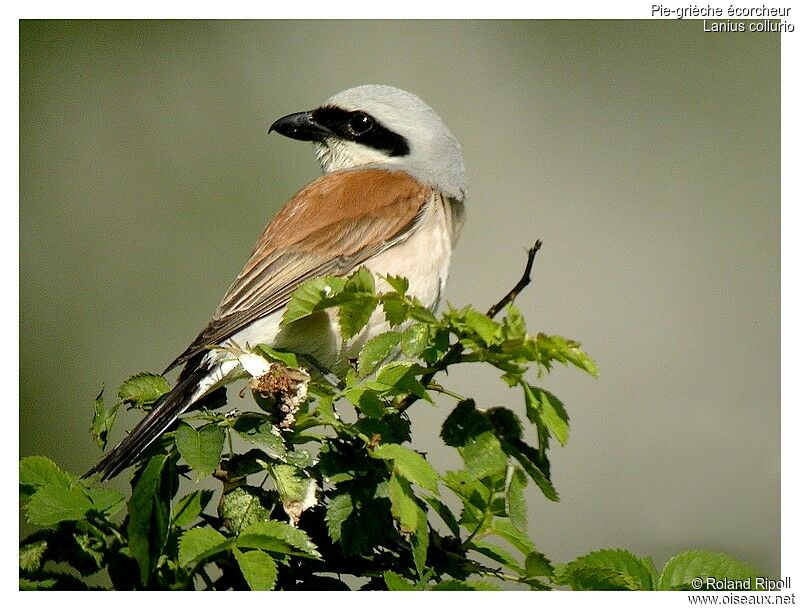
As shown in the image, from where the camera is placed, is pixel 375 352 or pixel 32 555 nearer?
pixel 32 555

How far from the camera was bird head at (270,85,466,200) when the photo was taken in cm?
290

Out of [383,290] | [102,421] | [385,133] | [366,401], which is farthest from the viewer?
[385,133]

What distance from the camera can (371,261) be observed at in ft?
8.58

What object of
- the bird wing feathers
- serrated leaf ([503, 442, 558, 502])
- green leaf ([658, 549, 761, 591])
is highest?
the bird wing feathers

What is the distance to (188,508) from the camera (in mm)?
1573

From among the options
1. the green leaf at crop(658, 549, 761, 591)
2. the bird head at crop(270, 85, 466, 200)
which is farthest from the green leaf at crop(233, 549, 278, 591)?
the bird head at crop(270, 85, 466, 200)

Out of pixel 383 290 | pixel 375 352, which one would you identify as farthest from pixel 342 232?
pixel 375 352

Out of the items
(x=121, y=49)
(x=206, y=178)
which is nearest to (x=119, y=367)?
(x=206, y=178)

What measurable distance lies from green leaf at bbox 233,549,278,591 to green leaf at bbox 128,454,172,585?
0.13 metres

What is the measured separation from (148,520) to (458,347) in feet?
1.84

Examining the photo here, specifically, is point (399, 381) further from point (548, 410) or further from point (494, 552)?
point (494, 552)

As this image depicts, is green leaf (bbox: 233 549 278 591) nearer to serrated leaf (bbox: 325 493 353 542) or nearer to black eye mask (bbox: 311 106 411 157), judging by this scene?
serrated leaf (bbox: 325 493 353 542)

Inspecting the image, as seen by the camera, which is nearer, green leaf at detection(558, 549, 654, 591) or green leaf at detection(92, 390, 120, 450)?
green leaf at detection(558, 549, 654, 591)

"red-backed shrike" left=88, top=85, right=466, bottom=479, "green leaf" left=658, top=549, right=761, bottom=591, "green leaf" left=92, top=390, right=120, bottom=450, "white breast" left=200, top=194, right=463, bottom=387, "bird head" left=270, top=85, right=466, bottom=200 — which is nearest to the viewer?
"green leaf" left=658, top=549, right=761, bottom=591
